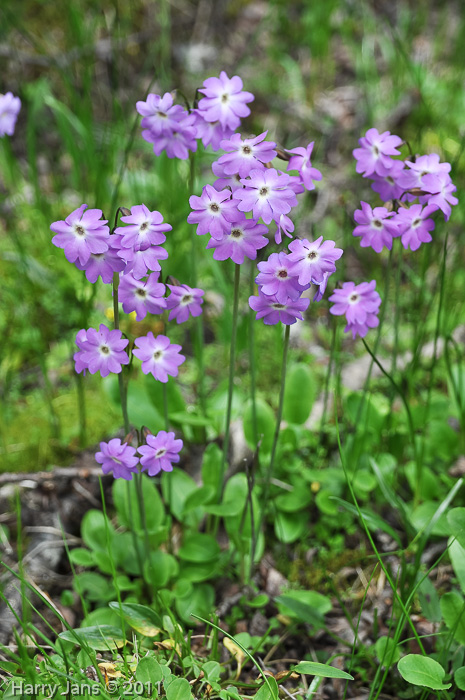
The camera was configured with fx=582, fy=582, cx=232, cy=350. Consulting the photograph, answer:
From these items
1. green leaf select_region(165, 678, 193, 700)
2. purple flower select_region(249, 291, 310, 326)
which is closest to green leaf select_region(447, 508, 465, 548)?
purple flower select_region(249, 291, 310, 326)

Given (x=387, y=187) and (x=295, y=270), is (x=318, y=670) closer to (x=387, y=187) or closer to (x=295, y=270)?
(x=295, y=270)

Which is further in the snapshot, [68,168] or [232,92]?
[68,168]

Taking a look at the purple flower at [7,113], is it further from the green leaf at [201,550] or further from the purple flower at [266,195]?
the green leaf at [201,550]

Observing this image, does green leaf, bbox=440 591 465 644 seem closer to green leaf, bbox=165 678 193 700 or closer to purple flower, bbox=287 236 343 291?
green leaf, bbox=165 678 193 700

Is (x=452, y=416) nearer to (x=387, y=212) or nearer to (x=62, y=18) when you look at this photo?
(x=387, y=212)

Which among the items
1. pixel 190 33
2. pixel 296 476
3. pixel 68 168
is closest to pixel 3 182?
pixel 68 168

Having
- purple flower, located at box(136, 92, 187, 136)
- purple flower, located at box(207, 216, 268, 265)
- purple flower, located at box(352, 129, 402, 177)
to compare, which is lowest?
purple flower, located at box(207, 216, 268, 265)

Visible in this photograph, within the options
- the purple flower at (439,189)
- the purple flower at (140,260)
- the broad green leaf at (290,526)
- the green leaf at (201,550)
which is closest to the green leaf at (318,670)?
the green leaf at (201,550)
